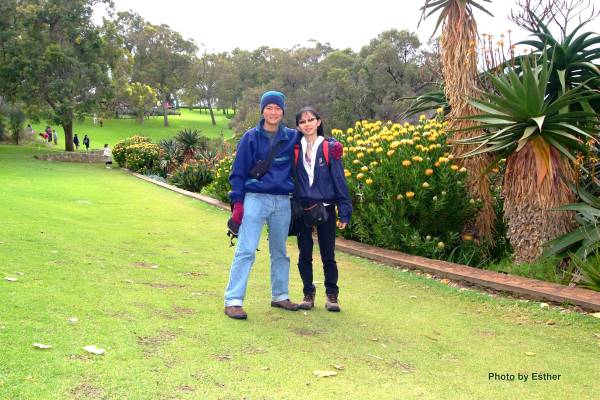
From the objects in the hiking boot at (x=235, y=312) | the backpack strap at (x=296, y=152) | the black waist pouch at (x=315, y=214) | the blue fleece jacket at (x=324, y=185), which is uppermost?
the backpack strap at (x=296, y=152)

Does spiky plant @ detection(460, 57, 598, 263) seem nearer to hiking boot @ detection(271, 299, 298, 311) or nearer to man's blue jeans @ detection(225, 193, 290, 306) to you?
man's blue jeans @ detection(225, 193, 290, 306)

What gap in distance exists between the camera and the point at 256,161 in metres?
4.65

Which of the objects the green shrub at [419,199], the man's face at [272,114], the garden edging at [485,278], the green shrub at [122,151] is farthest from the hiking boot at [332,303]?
the green shrub at [122,151]

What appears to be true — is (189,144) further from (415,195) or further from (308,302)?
(308,302)

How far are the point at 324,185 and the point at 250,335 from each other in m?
1.42

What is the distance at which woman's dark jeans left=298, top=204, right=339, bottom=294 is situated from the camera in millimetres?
5008

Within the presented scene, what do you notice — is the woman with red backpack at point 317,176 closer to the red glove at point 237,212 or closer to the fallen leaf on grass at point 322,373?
the red glove at point 237,212

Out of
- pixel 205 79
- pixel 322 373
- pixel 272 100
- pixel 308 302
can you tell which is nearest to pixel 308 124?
pixel 272 100

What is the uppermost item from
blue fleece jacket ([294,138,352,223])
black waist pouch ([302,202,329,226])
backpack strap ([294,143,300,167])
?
backpack strap ([294,143,300,167])

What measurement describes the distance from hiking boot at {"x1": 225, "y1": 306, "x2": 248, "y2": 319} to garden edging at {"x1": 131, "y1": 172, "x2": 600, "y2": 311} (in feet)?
9.32

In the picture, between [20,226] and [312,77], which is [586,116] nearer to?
[20,226]

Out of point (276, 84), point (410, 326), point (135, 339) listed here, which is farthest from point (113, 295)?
point (276, 84)

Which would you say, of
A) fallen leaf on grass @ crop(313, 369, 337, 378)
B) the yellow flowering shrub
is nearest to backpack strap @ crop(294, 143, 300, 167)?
fallen leaf on grass @ crop(313, 369, 337, 378)

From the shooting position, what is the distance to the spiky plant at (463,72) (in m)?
7.62
